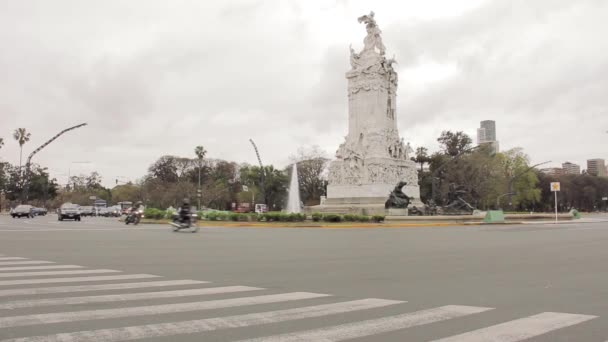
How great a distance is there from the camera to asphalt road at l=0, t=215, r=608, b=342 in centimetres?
546

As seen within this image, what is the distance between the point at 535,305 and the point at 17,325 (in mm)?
6248

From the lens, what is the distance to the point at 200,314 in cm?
631

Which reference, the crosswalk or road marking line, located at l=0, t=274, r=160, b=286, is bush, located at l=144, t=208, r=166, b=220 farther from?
the crosswalk

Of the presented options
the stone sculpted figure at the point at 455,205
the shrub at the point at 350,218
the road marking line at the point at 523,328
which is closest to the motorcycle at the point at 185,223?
the shrub at the point at 350,218

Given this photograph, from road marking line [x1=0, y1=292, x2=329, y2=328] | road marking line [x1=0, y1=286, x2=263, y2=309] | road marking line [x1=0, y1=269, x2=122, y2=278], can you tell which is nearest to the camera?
road marking line [x1=0, y1=292, x2=329, y2=328]

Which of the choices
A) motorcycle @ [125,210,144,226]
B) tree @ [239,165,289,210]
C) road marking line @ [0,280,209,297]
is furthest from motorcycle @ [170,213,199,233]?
tree @ [239,165,289,210]

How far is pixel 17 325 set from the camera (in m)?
5.62

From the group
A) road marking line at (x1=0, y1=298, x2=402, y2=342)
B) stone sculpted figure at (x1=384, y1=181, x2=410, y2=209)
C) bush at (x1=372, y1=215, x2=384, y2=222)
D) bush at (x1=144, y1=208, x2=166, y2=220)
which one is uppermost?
stone sculpted figure at (x1=384, y1=181, x2=410, y2=209)

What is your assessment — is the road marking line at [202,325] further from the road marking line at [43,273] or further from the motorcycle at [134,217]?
the motorcycle at [134,217]

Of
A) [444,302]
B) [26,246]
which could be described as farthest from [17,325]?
[26,246]

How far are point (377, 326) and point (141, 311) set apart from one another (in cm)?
288

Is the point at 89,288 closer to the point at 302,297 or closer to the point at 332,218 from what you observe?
the point at 302,297

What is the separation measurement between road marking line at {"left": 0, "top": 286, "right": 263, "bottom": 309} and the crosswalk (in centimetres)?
1

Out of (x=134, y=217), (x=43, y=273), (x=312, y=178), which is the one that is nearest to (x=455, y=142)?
(x=312, y=178)
